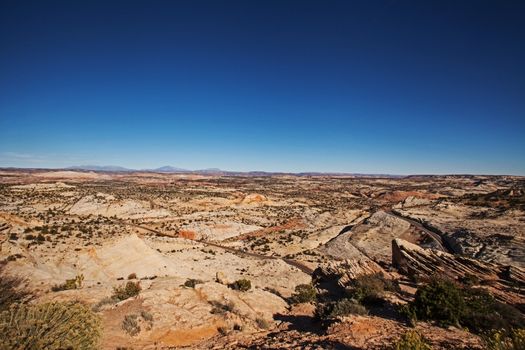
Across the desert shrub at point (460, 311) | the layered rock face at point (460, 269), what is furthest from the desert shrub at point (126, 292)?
the layered rock face at point (460, 269)

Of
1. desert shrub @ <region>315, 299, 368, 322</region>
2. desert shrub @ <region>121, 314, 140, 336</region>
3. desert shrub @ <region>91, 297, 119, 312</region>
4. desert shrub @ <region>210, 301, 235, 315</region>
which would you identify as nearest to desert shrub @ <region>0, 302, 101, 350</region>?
desert shrub @ <region>121, 314, 140, 336</region>

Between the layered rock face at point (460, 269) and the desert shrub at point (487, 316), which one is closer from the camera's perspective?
the desert shrub at point (487, 316)

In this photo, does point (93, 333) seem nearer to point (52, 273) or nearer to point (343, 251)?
point (52, 273)

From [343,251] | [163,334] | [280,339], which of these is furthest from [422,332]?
[343,251]

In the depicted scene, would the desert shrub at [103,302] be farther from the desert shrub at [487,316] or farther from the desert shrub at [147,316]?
the desert shrub at [487,316]

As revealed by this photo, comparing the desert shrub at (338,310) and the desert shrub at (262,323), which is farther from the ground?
the desert shrub at (338,310)

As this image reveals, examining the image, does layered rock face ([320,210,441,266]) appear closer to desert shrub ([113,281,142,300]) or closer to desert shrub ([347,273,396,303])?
desert shrub ([347,273,396,303])
